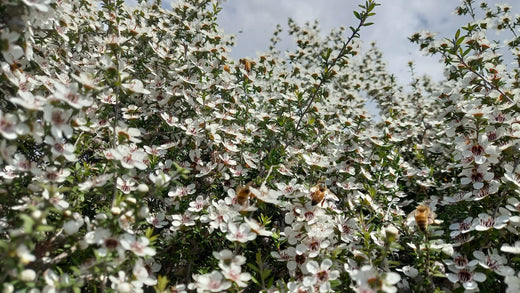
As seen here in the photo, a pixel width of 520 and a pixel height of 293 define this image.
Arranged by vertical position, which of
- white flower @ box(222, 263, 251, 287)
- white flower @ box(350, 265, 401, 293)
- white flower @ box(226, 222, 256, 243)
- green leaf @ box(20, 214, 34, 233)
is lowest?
green leaf @ box(20, 214, 34, 233)

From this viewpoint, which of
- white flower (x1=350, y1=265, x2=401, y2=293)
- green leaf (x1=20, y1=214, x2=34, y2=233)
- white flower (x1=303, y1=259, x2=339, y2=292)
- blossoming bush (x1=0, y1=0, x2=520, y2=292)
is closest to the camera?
green leaf (x1=20, y1=214, x2=34, y2=233)

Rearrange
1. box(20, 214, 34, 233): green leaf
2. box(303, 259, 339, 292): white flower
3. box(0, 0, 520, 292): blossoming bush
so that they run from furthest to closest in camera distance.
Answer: box(303, 259, 339, 292): white flower
box(0, 0, 520, 292): blossoming bush
box(20, 214, 34, 233): green leaf

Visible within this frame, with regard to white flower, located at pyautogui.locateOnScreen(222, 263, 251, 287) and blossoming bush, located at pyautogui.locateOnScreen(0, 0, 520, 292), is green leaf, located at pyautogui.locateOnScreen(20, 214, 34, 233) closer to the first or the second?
blossoming bush, located at pyautogui.locateOnScreen(0, 0, 520, 292)

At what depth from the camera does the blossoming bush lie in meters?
1.87

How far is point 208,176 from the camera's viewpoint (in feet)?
10.1

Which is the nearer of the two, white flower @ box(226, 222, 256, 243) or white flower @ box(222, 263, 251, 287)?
white flower @ box(222, 263, 251, 287)

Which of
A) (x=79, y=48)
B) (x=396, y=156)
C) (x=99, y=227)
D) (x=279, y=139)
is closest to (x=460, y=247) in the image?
(x=396, y=156)

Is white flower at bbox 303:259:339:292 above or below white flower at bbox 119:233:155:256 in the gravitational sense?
above

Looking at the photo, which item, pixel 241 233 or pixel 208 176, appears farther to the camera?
pixel 208 176

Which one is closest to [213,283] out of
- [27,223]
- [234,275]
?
[234,275]

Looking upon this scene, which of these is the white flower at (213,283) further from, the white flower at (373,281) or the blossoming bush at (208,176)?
the white flower at (373,281)

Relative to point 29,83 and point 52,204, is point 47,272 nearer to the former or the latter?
point 52,204

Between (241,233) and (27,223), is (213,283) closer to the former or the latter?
(241,233)

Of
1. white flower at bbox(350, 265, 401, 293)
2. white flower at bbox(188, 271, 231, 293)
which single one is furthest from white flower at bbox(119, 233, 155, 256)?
white flower at bbox(350, 265, 401, 293)
